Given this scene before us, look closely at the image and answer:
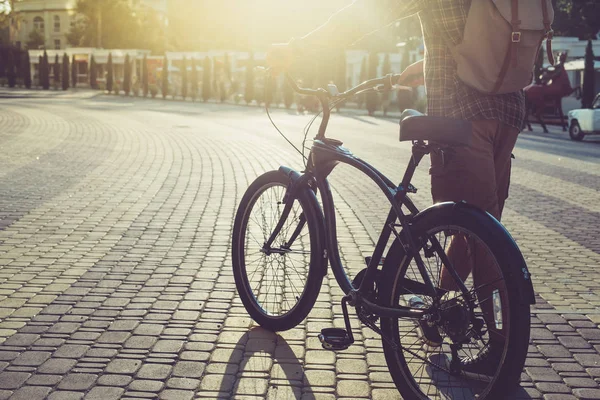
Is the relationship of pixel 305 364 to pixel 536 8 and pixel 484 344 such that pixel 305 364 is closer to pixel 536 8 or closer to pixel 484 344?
pixel 484 344

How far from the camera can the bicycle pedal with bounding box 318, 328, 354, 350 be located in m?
3.75

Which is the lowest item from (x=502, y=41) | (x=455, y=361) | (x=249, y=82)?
(x=455, y=361)

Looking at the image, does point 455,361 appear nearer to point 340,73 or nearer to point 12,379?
point 12,379

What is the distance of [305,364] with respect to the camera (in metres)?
3.88

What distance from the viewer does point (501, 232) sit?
9.61 ft

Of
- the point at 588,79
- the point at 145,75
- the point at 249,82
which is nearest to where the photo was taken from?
the point at 588,79

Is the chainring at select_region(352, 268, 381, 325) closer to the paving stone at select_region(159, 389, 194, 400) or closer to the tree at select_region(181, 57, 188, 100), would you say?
the paving stone at select_region(159, 389, 194, 400)

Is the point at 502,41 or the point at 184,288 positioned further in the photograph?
the point at 184,288

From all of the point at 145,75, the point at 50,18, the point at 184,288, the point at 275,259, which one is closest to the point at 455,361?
the point at 275,259

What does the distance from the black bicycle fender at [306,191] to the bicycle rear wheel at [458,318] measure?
2.31 feet

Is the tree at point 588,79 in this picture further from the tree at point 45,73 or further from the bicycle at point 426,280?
the tree at point 45,73

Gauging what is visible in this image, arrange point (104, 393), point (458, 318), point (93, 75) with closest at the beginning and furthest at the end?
point (458, 318)
point (104, 393)
point (93, 75)

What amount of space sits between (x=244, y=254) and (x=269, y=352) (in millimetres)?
714

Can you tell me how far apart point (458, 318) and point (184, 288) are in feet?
8.44
